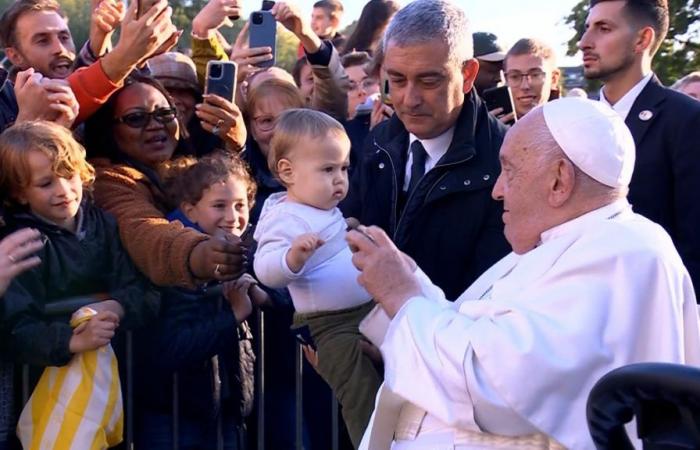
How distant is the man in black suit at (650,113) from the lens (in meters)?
4.82

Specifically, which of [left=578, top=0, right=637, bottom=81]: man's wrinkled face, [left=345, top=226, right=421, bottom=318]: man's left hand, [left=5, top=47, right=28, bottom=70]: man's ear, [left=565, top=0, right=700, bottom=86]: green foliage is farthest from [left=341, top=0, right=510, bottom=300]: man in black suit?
[left=565, top=0, right=700, bottom=86]: green foliage

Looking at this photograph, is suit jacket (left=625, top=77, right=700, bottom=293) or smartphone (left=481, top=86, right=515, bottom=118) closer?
suit jacket (left=625, top=77, right=700, bottom=293)

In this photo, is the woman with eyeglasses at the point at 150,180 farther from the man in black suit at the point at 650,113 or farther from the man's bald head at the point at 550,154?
the man in black suit at the point at 650,113

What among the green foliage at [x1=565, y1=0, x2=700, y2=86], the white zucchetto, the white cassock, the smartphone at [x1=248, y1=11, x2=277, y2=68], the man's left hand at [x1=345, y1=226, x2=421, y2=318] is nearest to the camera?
the white cassock

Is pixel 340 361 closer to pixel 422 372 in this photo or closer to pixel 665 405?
pixel 422 372

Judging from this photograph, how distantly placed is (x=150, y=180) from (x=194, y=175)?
0.21 metres

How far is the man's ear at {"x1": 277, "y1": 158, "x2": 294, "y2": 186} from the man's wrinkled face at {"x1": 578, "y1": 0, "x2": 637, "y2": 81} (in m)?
2.07

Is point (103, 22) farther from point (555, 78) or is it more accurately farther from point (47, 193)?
point (555, 78)

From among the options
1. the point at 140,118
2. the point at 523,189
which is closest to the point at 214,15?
the point at 140,118

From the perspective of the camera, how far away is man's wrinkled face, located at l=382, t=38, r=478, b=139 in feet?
12.6

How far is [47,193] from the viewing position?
3.96 meters

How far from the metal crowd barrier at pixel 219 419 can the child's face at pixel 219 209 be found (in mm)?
387

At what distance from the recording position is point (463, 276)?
3959 mm

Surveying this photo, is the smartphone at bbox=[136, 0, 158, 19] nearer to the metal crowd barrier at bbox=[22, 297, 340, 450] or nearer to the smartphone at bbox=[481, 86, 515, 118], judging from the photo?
the metal crowd barrier at bbox=[22, 297, 340, 450]
